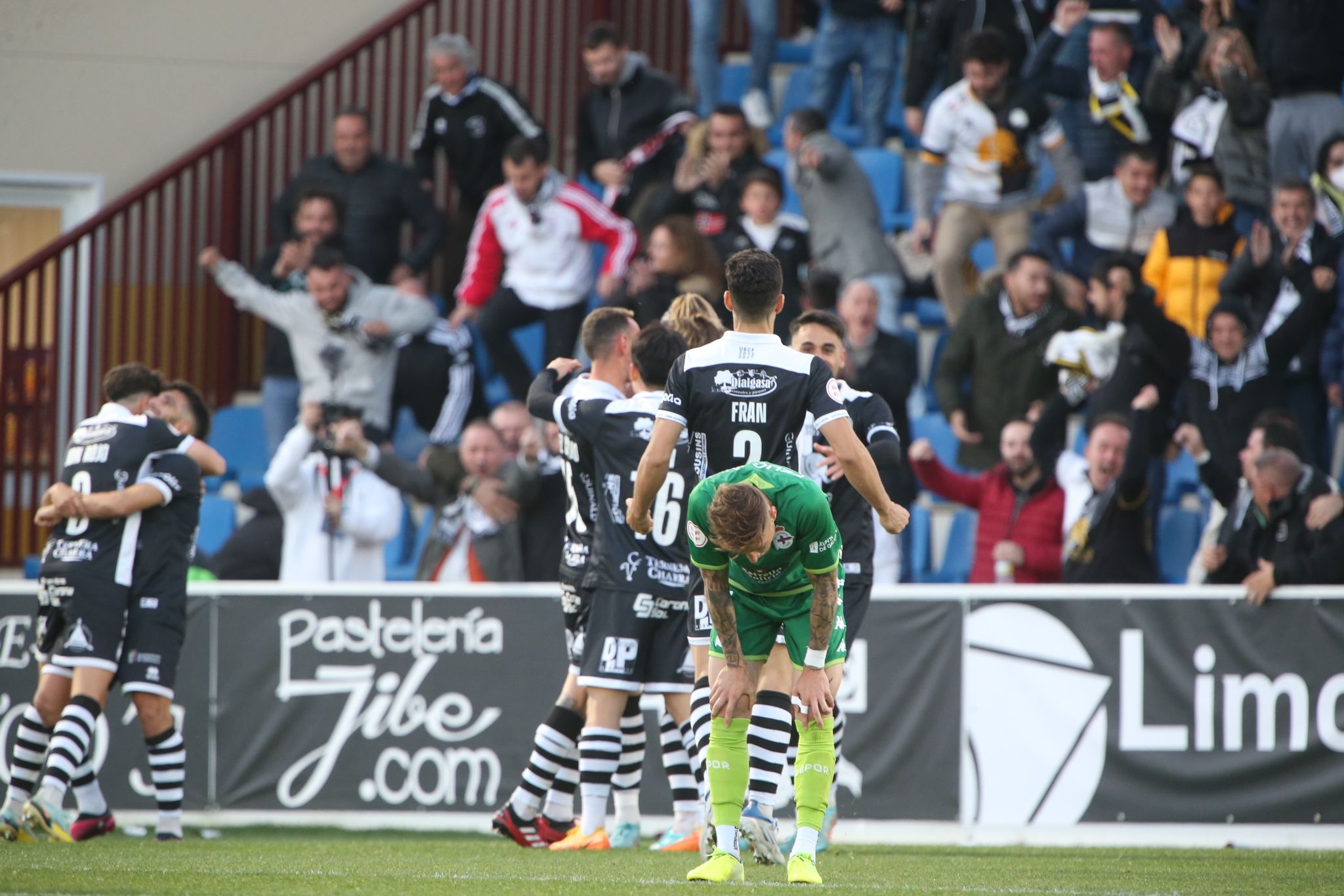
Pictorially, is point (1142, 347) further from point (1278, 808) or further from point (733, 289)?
point (733, 289)

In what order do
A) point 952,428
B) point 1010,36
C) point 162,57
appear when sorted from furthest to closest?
point 162,57 < point 1010,36 < point 952,428

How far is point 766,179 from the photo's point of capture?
463 inches

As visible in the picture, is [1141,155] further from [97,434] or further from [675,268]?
[97,434]

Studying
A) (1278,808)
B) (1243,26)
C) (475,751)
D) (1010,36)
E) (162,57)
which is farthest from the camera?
(162,57)

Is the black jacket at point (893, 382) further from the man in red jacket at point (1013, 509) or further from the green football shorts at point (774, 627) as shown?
the green football shorts at point (774, 627)

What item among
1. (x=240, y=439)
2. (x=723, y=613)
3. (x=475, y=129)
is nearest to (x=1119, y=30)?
(x=475, y=129)

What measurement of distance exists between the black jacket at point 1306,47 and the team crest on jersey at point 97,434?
776 centimetres

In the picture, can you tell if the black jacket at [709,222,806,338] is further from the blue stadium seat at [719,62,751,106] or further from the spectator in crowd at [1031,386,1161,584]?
the blue stadium seat at [719,62,751,106]

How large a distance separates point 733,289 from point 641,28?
9.67 meters

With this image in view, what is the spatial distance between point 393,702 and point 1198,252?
5948 millimetres

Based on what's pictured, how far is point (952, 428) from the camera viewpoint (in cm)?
1112

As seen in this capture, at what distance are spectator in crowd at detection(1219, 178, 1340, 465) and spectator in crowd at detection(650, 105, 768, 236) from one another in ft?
11.5

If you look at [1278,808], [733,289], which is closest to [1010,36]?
[1278,808]

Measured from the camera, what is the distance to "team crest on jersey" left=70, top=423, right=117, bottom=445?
26.8 ft
